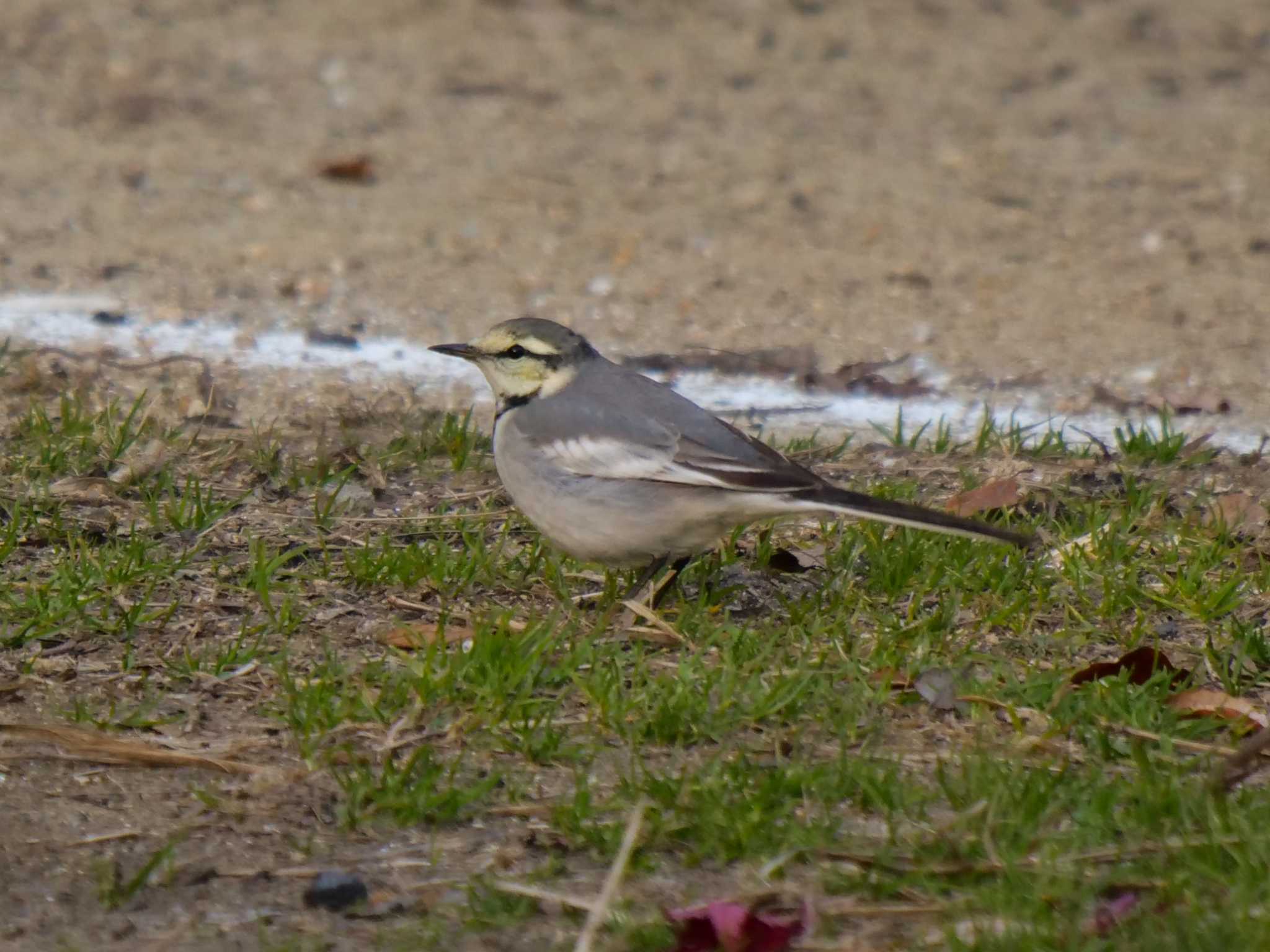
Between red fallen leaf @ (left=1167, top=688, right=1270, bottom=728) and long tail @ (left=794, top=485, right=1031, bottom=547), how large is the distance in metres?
0.57

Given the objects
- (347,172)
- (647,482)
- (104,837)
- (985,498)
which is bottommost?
(104,837)

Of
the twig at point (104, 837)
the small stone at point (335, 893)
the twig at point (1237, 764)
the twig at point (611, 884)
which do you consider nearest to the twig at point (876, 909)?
the twig at point (611, 884)

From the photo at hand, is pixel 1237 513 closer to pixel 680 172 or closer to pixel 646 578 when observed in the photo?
pixel 646 578

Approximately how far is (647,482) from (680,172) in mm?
5846

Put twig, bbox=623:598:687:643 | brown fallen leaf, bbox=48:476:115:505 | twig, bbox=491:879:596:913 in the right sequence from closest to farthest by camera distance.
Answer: twig, bbox=491:879:596:913
twig, bbox=623:598:687:643
brown fallen leaf, bbox=48:476:115:505

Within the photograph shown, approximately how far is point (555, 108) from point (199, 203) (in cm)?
281

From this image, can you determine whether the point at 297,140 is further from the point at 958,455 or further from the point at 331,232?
the point at 958,455

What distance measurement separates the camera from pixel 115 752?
439 cm

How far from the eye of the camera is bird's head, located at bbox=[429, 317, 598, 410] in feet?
18.8

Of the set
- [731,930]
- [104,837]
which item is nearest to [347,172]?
[104,837]

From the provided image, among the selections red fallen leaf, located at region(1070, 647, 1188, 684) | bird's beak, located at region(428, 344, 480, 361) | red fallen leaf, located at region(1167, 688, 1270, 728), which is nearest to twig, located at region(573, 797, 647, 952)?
red fallen leaf, located at region(1070, 647, 1188, 684)

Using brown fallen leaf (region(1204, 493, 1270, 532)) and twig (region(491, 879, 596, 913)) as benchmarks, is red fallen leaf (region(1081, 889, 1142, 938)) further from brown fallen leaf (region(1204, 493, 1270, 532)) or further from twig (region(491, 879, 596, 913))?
brown fallen leaf (region(1204, 493, 1270, 532))

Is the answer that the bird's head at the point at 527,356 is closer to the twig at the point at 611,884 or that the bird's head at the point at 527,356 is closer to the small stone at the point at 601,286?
the twig at the point at 611,884

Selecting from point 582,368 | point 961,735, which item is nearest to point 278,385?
point 582,368
